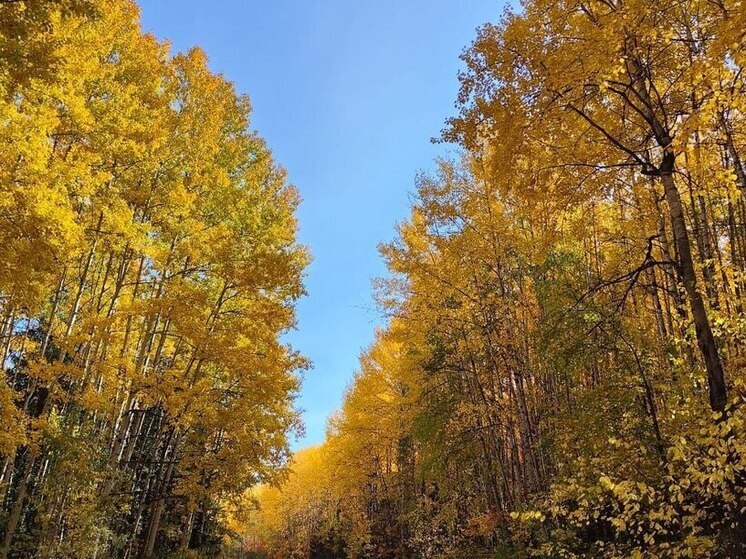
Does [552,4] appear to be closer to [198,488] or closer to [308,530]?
[198,488]

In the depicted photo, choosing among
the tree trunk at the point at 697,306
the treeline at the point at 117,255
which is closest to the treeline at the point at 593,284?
the tree trunk at the point at 697,306

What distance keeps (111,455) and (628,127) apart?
29.5ft

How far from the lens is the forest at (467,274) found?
4.55 meters

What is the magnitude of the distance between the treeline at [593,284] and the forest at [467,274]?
48 millimetres

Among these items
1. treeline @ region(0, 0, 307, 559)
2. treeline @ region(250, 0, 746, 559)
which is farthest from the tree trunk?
treeline @ region(0, 0, 307, 559)

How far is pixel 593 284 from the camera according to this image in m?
7.12

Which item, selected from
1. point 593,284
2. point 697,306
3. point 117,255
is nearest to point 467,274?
point 593,284

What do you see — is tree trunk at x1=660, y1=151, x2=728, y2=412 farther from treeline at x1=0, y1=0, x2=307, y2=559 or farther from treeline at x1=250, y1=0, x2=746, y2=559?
treeline at x1=0, y1=0, x2=307, y2=559

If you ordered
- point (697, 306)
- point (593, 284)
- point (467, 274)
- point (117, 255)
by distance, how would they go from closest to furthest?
point (697, 306) → point (593, 284) → point (117, 255) → point (467, 274)

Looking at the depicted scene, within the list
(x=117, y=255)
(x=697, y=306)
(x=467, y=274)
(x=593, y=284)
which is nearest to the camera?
(x=697, y=306)

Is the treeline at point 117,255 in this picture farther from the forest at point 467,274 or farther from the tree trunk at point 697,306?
the tree trunk at point 697,306

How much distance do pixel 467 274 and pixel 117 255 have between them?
7.02 m

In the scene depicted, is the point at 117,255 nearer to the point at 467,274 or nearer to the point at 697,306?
the point at 467,274

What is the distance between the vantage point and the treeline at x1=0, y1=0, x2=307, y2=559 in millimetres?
5613
